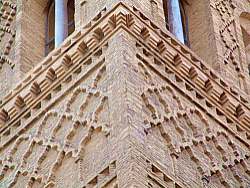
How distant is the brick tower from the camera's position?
15.2 m

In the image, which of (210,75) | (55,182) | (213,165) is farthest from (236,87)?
(55,182)

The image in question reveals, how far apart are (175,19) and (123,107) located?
3348mm

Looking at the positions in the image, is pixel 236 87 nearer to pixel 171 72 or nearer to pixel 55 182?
pixel 171 72

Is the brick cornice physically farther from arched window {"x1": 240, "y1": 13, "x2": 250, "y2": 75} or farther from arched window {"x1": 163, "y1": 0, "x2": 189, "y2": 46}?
arched window {"x1": 240, "y1": 13, "x2": 250, "y2": 75}

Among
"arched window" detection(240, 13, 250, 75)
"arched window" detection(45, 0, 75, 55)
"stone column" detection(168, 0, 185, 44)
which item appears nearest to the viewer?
"stone column" detection(168, 0, 185, 44)

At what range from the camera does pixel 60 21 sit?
18.4m

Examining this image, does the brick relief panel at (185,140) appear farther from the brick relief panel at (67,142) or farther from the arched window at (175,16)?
the arched window at (175,16)

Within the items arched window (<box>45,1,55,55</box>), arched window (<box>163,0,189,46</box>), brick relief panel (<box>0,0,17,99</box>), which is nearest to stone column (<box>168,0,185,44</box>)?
arched window (<box>163,0,189,46</box>)

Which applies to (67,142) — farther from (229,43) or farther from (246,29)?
(246,29)

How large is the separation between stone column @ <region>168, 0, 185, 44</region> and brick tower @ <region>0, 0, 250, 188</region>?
0.07ft

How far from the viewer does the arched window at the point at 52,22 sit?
18.6 meters

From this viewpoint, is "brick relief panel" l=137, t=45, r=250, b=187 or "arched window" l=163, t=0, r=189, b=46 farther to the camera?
"arched window" l=163, t=0, r=189, b=46

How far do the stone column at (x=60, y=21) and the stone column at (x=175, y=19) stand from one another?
1.32 m

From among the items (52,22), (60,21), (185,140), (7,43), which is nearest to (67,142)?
(185,140)
